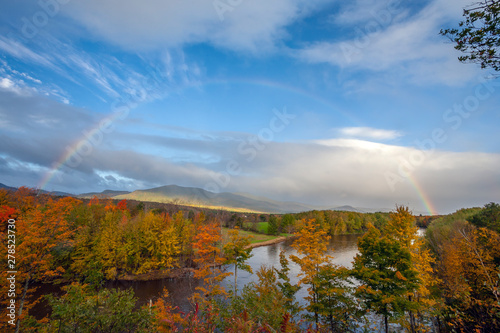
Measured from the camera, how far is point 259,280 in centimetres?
2472

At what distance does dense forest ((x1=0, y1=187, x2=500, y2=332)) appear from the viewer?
645 cm

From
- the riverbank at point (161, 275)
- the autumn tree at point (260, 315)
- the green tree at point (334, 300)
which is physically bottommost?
the riverbank at point (161, 275)

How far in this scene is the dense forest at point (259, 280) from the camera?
21.2ft

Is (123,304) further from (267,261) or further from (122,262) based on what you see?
(267,261)

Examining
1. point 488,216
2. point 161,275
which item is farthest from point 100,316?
point 488,216

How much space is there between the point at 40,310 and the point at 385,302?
35.2m

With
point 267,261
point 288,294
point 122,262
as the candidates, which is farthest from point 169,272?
point 288,294

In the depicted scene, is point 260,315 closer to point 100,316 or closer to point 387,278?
point 100,316

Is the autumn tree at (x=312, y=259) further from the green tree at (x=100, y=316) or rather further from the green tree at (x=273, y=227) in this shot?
the green tree at (x=273, y=227)

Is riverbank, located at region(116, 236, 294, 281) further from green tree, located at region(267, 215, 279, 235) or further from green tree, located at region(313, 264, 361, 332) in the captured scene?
green tree, located at region(267, 215, 279, 235)

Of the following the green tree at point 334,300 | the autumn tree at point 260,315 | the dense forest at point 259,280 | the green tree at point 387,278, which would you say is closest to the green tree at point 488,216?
the dense forest at point 259,280

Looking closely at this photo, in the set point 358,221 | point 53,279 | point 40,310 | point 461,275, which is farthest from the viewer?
point 358,221

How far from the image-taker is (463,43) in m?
6.98

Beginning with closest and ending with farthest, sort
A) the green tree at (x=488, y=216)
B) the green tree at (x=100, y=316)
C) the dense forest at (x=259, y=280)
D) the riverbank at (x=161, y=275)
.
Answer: the green tree at (x=100, y=316), the dense forest at (x=259, y=280), the green tree at (x=488, y=216), the riverbank at (x=161, y=275)
